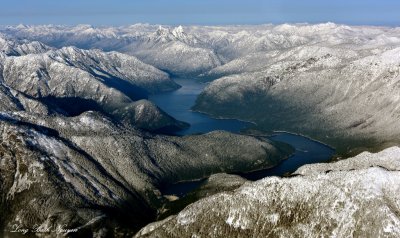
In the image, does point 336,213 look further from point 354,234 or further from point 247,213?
point 247,213

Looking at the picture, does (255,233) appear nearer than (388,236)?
No

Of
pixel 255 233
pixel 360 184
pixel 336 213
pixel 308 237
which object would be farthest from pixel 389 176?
pixel 255 233

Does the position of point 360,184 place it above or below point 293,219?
above

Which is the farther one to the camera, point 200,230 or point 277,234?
point 200,230

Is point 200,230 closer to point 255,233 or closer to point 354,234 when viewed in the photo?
point 255,233

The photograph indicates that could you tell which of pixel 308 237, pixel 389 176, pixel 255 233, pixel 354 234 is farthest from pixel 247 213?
pixel 389 176

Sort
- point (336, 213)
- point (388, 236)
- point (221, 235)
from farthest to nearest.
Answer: point (221, 235), point (336, 213), point (388, 236)

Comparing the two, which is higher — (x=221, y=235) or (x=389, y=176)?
(x=389, y=176)

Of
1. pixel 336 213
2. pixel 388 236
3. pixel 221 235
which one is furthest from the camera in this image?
pixel 221 235

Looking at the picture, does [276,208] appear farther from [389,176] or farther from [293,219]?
[389,176]
